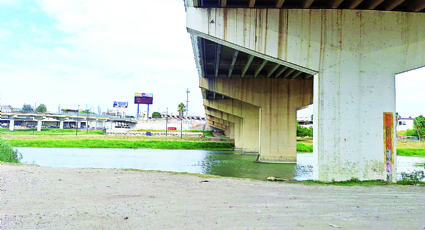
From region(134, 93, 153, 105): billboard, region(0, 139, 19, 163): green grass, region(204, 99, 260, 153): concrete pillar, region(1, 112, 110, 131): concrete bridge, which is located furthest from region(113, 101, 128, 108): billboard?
region(0, 139, 19, 163): green grass

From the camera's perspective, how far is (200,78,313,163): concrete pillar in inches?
1328

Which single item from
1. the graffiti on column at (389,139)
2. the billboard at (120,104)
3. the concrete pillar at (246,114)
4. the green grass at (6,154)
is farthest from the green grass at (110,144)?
the billboard at (120,104)

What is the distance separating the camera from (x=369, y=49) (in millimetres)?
14148

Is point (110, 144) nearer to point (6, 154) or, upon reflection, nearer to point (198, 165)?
point (198, 165)

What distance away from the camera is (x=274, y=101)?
34094 mm

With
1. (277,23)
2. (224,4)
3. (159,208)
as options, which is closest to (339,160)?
(277,23)

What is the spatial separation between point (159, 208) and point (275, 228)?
274 cm

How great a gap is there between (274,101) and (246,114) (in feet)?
51.4

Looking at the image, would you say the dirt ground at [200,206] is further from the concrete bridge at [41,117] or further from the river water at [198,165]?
the concrete bridge at [41,117]

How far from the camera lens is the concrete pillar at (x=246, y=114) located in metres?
49.4

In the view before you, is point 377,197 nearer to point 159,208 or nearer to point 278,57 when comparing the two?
point 159,208

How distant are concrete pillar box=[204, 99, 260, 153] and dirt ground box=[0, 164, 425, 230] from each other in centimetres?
3781

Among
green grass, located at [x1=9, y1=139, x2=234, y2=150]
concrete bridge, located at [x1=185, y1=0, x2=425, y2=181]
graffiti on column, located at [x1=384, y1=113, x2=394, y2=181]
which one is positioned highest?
concrete bridge, located at [x1=185, y1=0, x2=425, y2=181]

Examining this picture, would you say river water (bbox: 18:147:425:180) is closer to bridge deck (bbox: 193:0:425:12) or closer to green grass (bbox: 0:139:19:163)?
green grass (bbox: 0:139:19:163)
